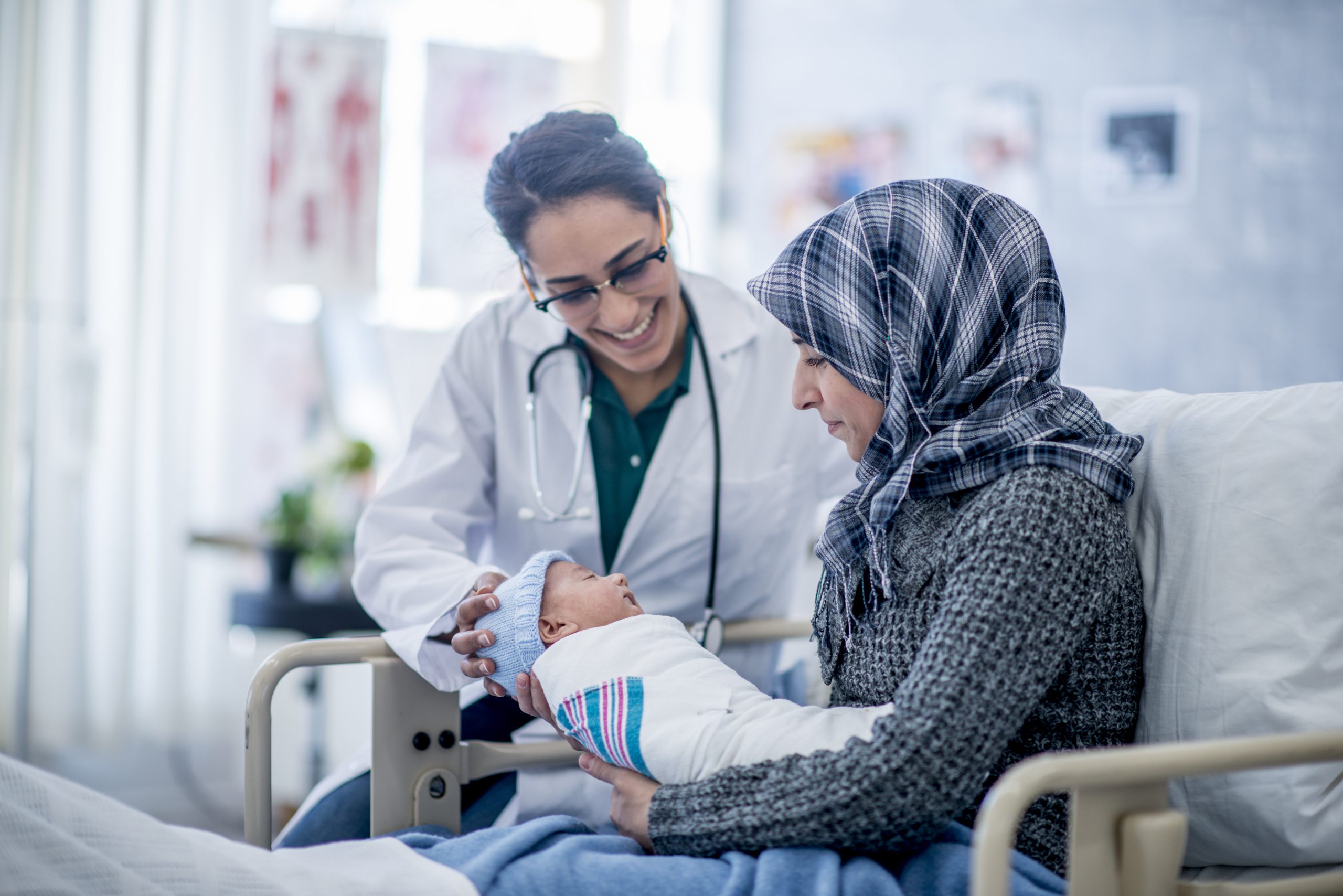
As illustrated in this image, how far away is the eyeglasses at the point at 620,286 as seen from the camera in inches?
57.9

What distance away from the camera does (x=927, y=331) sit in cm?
112

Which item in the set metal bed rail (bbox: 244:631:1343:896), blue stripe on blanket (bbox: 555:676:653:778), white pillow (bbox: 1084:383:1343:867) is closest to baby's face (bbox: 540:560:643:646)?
blue stripe on blanket (bbox: 555:676:653:778)

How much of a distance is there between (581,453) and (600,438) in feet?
0.27

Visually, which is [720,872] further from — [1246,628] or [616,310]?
[616,310]

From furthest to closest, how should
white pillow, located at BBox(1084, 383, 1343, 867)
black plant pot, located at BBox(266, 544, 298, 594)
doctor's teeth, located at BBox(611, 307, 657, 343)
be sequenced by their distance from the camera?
black plant pot, located at BBox(266, 544, 298, 594), doctor's teeth, located at BBox(611, 307, 657, 343), white pillow, located at BBox(1084, 383, 1343, 867)

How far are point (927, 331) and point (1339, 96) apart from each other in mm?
2154

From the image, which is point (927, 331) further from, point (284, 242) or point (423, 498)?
point (284, 242)

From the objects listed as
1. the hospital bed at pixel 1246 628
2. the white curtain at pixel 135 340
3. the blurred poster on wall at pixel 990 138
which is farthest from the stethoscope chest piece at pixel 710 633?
the blurred poster on wall at pixel 990 138

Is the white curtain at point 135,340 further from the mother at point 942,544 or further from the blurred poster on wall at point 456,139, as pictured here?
the mother at point 942,544

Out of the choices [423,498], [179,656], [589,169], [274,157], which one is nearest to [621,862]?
[423,498]

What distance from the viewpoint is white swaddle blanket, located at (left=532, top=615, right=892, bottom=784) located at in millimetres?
1063

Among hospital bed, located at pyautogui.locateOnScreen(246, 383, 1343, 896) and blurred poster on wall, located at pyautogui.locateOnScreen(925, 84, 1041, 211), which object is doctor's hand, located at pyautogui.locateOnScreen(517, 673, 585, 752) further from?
blurred poster on wall, located at pyautogui.locateOnScreen(925, 84, 1041, 211)

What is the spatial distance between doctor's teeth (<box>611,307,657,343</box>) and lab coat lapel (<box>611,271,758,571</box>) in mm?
149

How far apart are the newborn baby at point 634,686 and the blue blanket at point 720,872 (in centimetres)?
10
